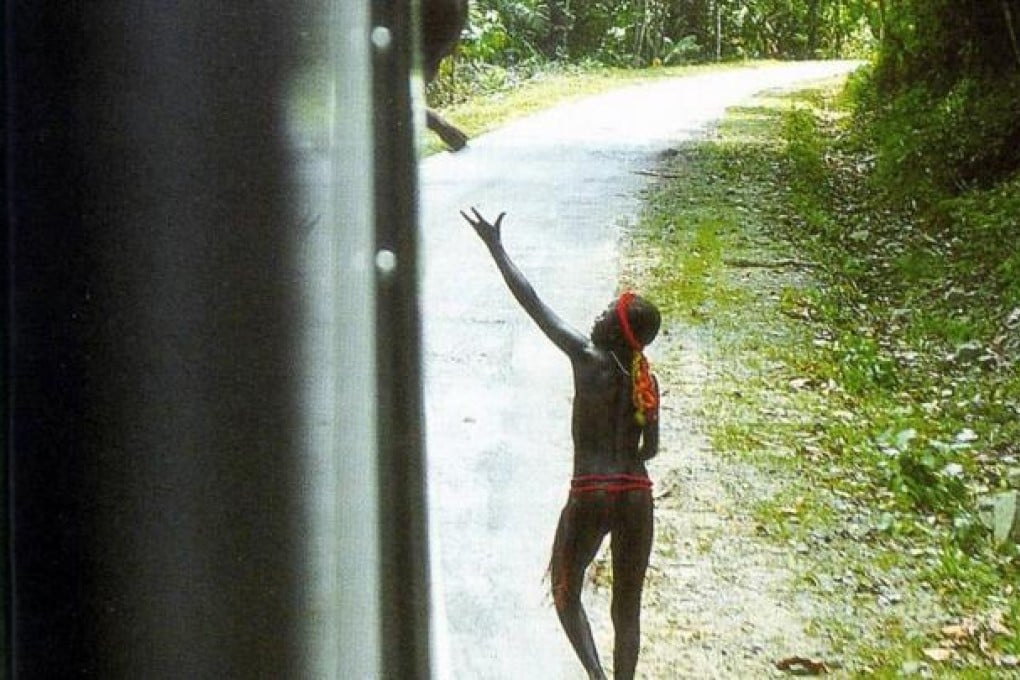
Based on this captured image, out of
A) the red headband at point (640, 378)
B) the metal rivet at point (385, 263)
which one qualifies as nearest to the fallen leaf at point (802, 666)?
the red headband at point (640, 378)

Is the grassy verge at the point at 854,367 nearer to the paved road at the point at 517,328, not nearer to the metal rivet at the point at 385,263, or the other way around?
the paved road at the point at 517,328

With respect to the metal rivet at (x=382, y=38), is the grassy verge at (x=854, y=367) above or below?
below

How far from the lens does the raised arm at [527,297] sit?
1133 mm

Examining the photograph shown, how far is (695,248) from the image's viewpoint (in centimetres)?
115

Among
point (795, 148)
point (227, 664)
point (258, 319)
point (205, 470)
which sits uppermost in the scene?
point (795, 148)

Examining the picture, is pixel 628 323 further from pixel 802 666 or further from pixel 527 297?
pixel 802 666

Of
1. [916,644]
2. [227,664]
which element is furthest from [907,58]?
[227,664]

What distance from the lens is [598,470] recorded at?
1134 millimetres

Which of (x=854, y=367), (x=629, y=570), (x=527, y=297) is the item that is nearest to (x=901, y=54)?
(x=854, y=367)

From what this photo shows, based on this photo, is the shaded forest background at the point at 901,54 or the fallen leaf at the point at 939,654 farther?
the shaded forest background at the point at 901,54

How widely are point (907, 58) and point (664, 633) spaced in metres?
0.52

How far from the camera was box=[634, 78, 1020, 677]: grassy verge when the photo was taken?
3.34 ft

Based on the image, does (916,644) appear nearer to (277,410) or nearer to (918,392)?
(918,392)

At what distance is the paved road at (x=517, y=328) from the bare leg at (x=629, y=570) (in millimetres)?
49
